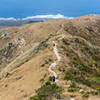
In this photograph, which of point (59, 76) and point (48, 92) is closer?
point (48, 92)

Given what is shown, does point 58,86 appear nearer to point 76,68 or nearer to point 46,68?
point 46,68

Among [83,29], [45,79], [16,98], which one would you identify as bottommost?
[16,98]

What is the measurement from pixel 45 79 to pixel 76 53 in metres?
21.8

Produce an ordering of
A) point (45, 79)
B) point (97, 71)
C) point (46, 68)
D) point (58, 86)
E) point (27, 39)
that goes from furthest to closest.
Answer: point (27, 39)
point (97, 71)
point (46, 68)
point (45, 79)
point (58, 86)

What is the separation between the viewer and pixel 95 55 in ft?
193

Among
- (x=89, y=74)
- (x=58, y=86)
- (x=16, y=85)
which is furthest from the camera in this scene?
(x=89, y=74)

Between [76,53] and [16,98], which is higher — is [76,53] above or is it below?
above

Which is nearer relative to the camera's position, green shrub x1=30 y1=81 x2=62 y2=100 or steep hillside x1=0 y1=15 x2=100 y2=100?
green shrub x1=30 y1=81 x2=62 y2=100

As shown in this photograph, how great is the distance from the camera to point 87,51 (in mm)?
58812

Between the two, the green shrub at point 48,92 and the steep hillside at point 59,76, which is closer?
the green shrub at point 48,92

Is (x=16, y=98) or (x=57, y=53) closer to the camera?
(x=16, y=98)

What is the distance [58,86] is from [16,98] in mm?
7298

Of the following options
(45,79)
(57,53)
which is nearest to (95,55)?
(57,53)

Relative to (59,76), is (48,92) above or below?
below
